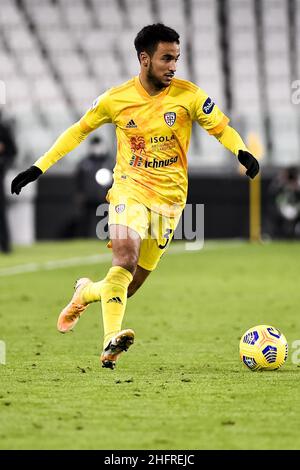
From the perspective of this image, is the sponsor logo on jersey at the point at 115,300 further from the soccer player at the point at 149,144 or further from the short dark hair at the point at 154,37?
the short dark hair at the point at 154,37

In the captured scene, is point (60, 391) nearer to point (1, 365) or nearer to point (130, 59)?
point (1, 365)

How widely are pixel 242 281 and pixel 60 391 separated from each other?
8061mm

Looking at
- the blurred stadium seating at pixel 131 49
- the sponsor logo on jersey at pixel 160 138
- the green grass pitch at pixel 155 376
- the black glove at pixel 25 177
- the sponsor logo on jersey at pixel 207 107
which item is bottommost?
the green grass pitch at pixel 155 376

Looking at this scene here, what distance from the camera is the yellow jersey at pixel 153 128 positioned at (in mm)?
6398

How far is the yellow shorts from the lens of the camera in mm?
6266

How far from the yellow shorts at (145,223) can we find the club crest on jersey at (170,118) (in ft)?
1.61

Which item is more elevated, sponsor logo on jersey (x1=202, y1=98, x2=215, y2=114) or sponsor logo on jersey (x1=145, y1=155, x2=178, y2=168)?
sponsor logo on jersey (x1=202, y1=98, x2=215, y2=114)

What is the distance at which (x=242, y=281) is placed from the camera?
13.3 m

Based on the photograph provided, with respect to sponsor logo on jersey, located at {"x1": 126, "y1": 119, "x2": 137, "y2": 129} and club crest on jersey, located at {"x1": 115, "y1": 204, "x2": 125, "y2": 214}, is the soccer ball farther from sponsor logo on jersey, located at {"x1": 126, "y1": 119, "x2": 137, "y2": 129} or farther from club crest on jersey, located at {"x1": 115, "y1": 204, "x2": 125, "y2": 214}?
sponsor logo on jersey, located at {"x1": 126, "y1": 119, "x2": 137, "y2": 129}

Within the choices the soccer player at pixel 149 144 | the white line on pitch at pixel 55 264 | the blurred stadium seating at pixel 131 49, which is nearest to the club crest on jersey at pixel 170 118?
the soccer player at pixel 149 144

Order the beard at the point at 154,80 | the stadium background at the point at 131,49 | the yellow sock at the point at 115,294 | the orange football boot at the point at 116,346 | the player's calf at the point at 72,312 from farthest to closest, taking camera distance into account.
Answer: the stadium background at the point at 131,49 < the player's calf at the point at 72,312 < the beard at the point at 154,80 < the yellow sock at the point at 115,294 < the orange football boot at the point at 116,346

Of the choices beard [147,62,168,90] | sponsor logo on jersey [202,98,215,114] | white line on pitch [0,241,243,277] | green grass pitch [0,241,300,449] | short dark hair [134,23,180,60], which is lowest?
green grass pitch [0,241,300,449]

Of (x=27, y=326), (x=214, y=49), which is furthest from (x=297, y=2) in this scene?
(x=27, y=326)

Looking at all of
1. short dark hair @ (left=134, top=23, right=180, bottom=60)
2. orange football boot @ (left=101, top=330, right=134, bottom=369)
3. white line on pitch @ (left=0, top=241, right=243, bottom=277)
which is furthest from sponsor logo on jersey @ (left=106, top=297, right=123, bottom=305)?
white line on pitch @ (left=0, top=241, right=243, bottom=277)
